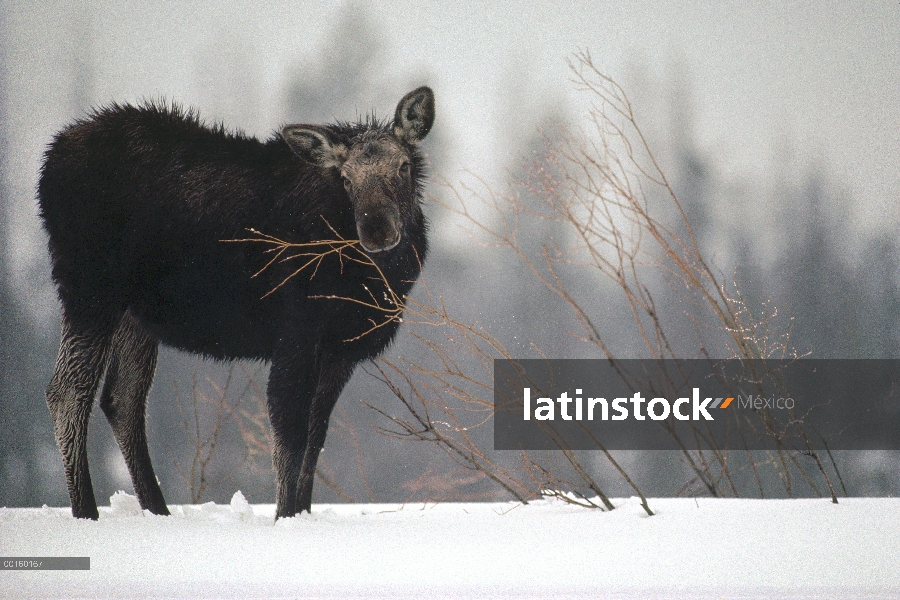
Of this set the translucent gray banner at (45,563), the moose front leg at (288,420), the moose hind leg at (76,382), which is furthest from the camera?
the moose hind leg at (76,382)

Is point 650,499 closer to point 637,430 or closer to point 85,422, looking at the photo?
point 637,430

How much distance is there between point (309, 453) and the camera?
3.59 metres

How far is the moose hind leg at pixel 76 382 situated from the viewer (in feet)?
12.4

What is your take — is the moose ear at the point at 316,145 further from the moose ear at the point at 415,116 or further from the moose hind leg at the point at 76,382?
the moose hind leg at the point at 76,382

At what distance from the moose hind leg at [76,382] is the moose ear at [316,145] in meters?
1.25

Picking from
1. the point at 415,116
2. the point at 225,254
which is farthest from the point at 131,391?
the point at 415,116

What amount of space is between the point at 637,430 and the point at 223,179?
245 centimetres

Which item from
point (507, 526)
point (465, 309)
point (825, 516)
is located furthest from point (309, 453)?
point (465, 309)

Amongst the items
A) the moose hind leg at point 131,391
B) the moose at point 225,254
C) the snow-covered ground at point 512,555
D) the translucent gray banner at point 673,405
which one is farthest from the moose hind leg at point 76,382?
the translucent gray banner at point 673,405

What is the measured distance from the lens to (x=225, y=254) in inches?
145

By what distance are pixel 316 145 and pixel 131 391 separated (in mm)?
1659

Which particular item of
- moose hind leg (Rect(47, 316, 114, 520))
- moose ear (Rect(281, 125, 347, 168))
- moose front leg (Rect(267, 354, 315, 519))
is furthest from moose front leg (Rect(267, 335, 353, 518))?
moose hind leg (Rect(47, 316, 114, 520))

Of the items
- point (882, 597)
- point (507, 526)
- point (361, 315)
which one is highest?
point (361, 315)

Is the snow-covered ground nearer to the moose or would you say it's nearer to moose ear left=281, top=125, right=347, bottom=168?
the moose
